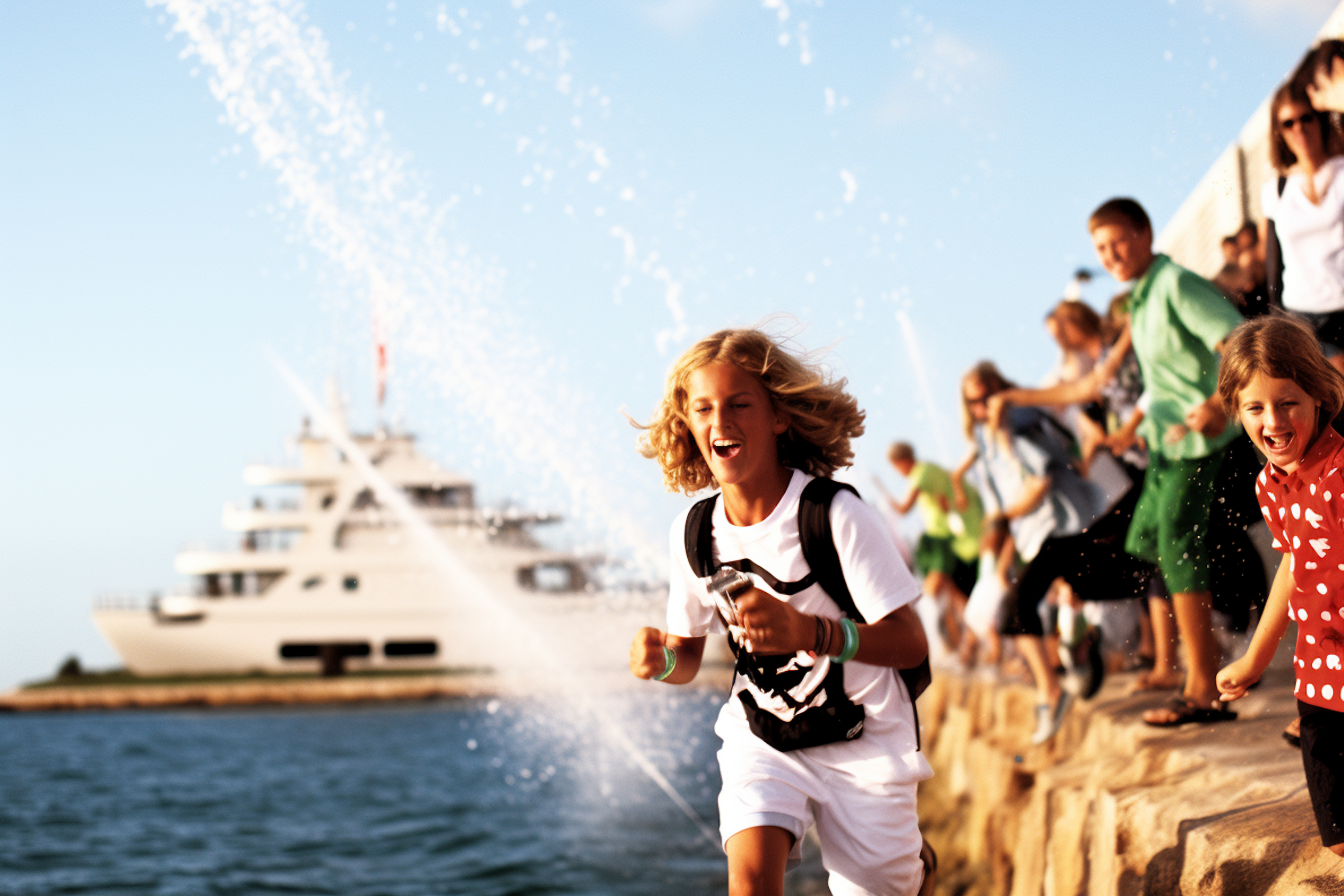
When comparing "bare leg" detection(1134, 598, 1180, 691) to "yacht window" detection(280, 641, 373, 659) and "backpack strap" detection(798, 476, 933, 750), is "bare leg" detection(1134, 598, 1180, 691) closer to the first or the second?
"backpack strap" detection(798, 476, 933, 750)

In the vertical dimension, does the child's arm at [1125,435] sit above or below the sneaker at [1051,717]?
above

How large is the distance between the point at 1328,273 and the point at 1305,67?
1.69 ft

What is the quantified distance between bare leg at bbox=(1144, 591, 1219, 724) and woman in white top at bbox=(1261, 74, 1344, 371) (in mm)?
779

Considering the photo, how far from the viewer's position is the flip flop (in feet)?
10.4

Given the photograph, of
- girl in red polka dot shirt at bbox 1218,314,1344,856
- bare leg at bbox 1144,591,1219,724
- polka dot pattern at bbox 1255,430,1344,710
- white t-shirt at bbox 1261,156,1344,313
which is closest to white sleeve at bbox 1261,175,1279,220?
white t-shirt at bbox 1261,156,1344,313

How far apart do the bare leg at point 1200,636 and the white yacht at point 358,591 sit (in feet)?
125

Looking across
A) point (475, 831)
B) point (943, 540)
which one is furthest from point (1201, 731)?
point (475, 831)

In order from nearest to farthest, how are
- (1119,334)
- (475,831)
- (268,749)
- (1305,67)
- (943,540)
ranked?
(1305,67) < (1119,334) < (943,540) < (475,831) < (268,749)

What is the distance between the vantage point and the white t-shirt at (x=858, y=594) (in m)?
1.85

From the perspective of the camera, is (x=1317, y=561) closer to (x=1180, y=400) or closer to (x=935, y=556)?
(x=1180, y=400)

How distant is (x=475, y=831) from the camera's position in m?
13.2

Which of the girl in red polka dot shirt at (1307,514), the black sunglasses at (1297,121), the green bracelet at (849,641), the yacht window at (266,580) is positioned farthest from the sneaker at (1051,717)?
the yacht window at (266,580)

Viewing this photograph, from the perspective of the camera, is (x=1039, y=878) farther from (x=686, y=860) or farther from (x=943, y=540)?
(x=686, y=860)

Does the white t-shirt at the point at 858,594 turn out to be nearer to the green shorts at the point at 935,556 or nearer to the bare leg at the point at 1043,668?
the bare leg at the point at 1043,668
